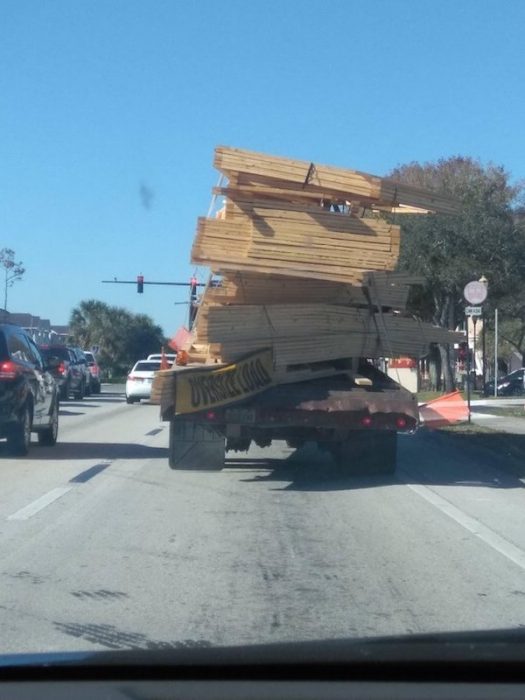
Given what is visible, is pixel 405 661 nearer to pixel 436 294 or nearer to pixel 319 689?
pixel 319 689

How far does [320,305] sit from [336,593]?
20.9 ft

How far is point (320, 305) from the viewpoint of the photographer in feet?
44.5

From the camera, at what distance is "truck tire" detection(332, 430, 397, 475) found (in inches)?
544

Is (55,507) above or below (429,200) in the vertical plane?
below

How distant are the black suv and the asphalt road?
55 cm

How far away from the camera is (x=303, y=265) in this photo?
12.9 m

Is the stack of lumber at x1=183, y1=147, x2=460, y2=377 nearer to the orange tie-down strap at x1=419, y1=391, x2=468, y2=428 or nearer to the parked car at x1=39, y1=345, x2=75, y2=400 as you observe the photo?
the orange tie-down strap at x1=419, y1=391, x2=468, y2=428

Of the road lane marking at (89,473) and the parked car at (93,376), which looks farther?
the parked car at (93,376)

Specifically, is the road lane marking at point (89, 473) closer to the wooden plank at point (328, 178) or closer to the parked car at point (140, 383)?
the wooden plank at point (328, 178)

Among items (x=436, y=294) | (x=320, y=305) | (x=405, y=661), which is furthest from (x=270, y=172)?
(x=436, y=294)

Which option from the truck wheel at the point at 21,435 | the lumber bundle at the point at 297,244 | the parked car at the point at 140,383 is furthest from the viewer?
the parked car at the point at 140,383

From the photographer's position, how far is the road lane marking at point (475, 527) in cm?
918

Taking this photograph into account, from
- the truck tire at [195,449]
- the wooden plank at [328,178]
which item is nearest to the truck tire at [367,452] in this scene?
the truck tire at [195,449]

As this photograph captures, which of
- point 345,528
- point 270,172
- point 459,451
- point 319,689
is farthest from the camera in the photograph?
point 459,451
